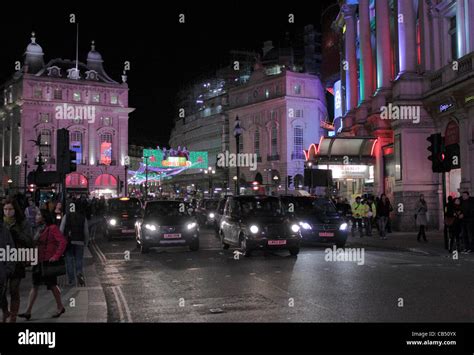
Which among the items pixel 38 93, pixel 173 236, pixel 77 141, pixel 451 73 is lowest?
pixel 173 236

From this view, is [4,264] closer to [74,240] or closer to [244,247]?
[74,240]

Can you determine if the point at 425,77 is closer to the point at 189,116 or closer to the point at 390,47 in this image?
the point at 390,47

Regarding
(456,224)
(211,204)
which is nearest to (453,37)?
(456,224)

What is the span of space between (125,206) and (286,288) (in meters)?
17.6

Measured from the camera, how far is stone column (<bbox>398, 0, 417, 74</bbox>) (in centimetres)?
3031

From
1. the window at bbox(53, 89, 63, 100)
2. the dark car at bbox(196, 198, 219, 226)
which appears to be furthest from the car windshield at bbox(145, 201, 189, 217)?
the window at bbox(53, 89, 63, 100)

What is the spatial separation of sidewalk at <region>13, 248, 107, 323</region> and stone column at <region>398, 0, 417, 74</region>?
22737mm

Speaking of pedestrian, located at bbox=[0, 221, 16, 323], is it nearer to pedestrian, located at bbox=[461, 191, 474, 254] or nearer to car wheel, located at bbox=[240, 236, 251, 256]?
car wheel, located at bbox=[240, 236, 251, 256]

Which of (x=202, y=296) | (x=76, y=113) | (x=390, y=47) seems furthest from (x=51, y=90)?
(x=202, y=296)

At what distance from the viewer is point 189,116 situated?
114500mm

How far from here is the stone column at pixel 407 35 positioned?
1193 inches

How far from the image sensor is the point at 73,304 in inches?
391
